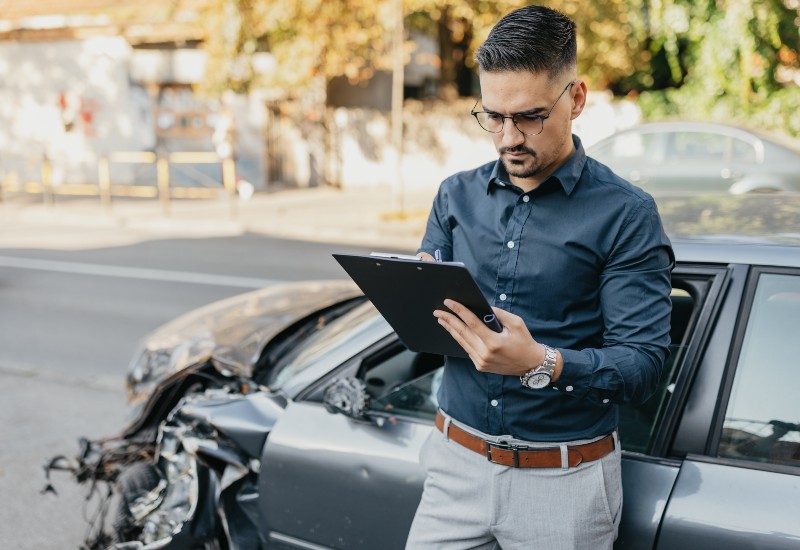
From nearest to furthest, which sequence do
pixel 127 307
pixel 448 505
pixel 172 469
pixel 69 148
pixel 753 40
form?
pixel 448 505, pixel 172 469, pixel 127 307, pixel 753 40, pixel 69 148

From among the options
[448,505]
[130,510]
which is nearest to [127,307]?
[130,510]

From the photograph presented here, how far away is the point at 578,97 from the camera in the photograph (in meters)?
1.96

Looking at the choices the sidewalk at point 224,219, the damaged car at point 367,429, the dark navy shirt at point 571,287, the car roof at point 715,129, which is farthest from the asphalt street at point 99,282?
the car roof at point 715,129

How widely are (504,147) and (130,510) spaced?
218 centimetres

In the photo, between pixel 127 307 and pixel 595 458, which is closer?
pixel 595 458

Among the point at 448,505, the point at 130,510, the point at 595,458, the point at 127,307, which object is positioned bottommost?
the point at 127,307

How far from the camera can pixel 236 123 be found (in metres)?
19.2

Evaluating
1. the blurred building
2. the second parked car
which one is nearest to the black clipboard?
the second parked car

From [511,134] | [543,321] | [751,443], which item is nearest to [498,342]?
[543,321]

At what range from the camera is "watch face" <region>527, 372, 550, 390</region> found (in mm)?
1792

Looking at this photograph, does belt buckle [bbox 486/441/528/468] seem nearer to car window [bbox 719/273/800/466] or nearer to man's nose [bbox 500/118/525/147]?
car window [bbox 719/273/800/466]

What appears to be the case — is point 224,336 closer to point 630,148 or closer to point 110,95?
point 630,148

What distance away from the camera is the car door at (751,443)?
2008 mm

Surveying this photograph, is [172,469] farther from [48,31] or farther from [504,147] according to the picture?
[48,31]
